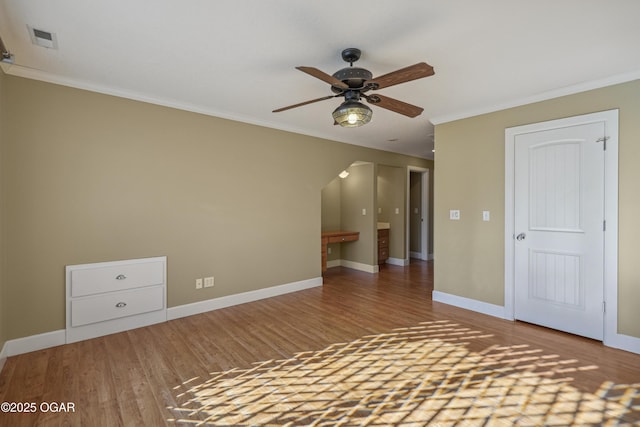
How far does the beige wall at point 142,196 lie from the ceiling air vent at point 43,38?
71 centimetres

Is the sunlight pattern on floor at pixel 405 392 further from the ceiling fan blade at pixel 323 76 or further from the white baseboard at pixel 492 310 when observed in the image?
the ceiling fan blade at pixel 323 76

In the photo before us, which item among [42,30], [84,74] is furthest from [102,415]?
[84,74]

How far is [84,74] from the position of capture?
276cm

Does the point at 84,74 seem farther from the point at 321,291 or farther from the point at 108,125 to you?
the point at 321,291

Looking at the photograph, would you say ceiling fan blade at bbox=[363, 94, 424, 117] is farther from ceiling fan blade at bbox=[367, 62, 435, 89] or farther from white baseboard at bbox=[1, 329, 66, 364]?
white baseboard at bbox=[1, 329, 66, 364]

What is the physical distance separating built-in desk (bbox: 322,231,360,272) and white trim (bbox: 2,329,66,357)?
3.76 meters

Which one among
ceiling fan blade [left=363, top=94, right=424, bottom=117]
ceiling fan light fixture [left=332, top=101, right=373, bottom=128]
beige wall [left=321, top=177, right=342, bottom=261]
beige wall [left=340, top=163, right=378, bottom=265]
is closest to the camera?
ceiling fan light fixture [left=332, top=101, right=373, bottom=128]

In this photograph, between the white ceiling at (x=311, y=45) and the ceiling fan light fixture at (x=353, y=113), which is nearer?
the white ceiling at (x=311, y=45)

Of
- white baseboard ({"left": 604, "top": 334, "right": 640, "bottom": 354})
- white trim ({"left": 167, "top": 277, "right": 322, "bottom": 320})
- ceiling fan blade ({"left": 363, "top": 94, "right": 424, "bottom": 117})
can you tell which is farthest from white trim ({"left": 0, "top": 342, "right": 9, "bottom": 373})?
white baseboard ({"left": 604, "top": 334, "right": 640, "bottom": 354})

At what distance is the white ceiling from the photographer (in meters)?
1.84

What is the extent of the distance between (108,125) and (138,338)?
2.16 meters

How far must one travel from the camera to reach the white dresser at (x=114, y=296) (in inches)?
115

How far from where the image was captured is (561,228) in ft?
10.3

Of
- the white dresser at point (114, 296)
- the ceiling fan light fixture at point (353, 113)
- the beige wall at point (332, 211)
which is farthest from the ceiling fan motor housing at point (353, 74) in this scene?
the beige wall at point (332, 211)
